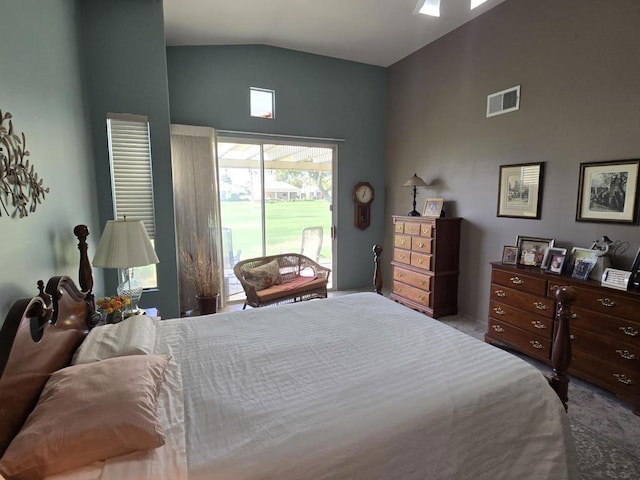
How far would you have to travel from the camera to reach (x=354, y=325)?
203 centimetres

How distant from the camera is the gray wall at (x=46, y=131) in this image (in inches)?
55.3

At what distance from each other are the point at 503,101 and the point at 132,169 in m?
3.75

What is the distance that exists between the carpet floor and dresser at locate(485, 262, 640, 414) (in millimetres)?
120

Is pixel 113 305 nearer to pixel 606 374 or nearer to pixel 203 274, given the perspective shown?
pixel 203 274

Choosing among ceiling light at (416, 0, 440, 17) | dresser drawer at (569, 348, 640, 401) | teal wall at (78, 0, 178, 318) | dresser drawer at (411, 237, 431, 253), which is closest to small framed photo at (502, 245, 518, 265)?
dresser drawer at (411, 237, 431, 253)

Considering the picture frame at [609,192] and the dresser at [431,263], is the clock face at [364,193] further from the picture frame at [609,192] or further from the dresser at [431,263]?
the picture frame at [609,192]

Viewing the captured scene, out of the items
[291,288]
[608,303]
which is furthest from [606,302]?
[291,288]

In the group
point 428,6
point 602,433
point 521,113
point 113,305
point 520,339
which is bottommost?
point 602,433

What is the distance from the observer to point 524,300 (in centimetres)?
285

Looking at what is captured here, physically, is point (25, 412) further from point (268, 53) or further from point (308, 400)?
point (268, 53)

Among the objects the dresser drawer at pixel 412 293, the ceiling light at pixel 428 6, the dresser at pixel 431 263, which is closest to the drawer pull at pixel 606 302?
the dresser at pixel 431 263

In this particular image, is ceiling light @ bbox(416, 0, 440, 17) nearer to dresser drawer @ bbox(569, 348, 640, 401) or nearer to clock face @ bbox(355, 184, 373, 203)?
dresser drawer @ bbox(569, 348, 640, 401)

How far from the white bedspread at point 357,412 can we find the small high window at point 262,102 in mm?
3422

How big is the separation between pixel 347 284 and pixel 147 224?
123 inches
